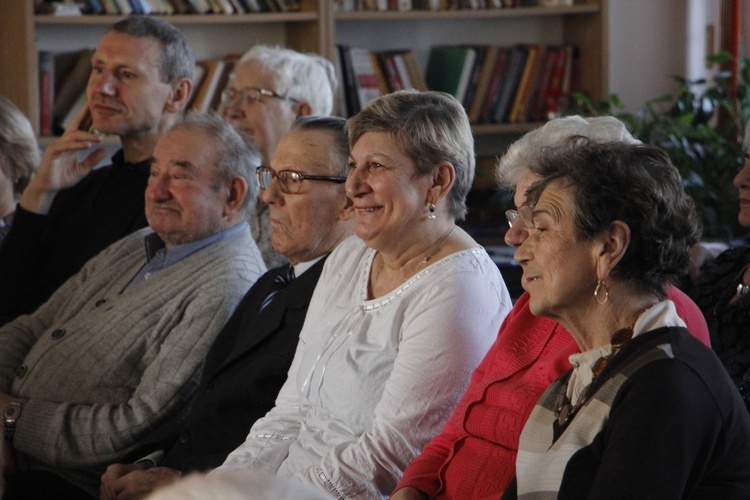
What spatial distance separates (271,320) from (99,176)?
1.31 m

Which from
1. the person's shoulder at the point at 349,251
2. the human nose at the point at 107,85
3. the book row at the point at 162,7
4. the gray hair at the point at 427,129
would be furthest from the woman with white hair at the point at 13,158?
the gray hair at the point at 427,129

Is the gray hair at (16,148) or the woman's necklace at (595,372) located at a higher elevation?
the gray hair at (16,148)

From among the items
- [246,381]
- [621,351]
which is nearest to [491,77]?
[246,381]

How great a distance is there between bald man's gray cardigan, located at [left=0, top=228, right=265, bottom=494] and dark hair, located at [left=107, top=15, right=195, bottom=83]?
900mm

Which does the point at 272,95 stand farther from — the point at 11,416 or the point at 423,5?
the point at 11,416

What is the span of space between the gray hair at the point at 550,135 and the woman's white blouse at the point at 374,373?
0.20 m

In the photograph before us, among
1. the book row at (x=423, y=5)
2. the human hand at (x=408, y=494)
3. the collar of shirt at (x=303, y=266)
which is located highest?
the book row at (x=423, y=5)

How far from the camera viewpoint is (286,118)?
358cm

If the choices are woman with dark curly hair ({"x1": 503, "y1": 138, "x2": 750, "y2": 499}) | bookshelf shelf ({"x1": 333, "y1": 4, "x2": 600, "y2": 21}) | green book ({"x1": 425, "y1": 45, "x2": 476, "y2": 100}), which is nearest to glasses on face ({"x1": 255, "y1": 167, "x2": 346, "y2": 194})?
woman with dark curly hair ({"x1": 503, "y1": 138, "x2": 750, "y2": 499})

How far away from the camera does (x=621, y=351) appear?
60.6 inches

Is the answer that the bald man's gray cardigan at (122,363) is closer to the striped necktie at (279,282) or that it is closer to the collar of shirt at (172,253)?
the collar of shirt at (172,253)

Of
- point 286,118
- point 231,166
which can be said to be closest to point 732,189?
point 286,118

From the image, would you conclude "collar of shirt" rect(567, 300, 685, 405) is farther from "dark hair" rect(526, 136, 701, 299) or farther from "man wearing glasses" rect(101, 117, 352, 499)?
"man wearing glasses" rect(101, 117, 352, 499)

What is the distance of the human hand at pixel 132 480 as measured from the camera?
88.5 inches
